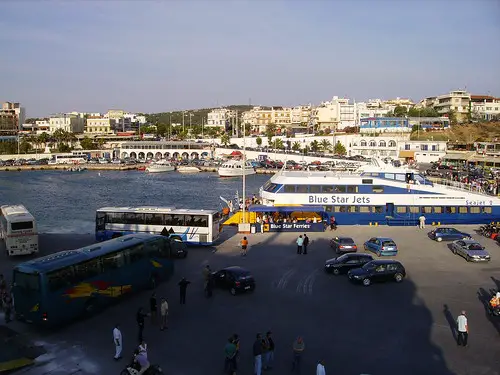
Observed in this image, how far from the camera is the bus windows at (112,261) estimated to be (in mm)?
13312

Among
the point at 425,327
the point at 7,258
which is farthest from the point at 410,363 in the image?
the point at 7,258

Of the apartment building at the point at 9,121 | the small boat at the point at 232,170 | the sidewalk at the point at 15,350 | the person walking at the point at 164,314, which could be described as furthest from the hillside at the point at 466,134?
the apartment building at the point at 9,121

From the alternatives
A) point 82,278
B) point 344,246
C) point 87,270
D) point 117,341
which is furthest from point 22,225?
point 344,246

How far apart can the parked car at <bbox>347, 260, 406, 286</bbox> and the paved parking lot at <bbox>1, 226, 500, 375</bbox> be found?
0.31 m

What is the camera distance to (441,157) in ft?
231

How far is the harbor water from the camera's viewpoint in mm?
36869

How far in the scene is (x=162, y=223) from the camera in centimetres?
2106

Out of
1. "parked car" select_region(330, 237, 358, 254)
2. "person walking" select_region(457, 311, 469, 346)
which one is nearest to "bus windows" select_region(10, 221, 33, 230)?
"parked car" select_region(330, 237, 358, 254)

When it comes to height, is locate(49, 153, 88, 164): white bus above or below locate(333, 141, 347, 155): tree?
below

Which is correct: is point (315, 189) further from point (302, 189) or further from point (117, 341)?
point (117, 341)

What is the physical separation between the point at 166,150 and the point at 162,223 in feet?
287

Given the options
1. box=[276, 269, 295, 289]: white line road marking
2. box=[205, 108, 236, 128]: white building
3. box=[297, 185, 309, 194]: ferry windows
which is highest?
box=[205, 108, 236, 128]: white building

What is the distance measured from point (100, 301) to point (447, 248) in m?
14.6

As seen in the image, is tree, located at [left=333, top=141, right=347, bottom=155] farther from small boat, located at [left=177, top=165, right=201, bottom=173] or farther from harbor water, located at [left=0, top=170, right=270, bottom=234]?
small boat, located at [left=177, top=165, right=201, bottom=173]
